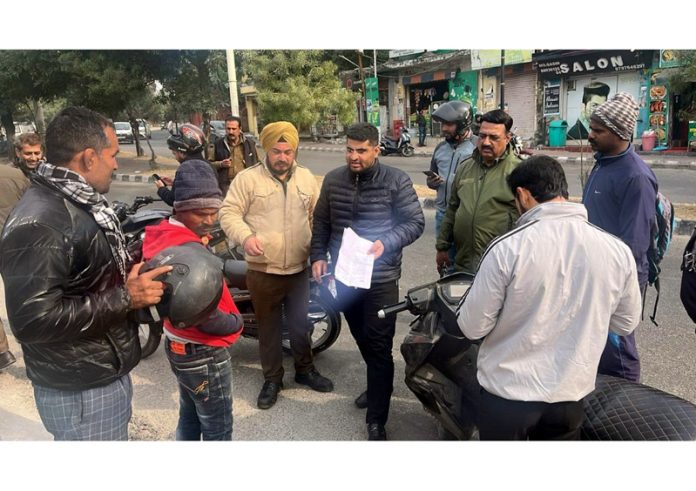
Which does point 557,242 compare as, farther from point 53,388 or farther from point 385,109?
point 385,109

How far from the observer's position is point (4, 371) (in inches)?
149

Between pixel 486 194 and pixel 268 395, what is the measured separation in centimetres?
182

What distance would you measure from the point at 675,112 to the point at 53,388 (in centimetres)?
1851

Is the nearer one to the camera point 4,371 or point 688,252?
point 688,252

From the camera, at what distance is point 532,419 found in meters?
1.89

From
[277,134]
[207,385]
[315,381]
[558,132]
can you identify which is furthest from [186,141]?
[558,132]

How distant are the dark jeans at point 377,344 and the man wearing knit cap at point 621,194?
3.61ft

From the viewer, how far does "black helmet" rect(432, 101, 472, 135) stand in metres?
4.05

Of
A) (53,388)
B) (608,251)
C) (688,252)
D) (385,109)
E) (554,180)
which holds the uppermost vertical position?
(385,109)

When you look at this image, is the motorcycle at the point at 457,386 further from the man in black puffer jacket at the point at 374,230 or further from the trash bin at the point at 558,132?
the trash bin at the point at 558,132

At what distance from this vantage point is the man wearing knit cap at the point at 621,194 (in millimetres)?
2604

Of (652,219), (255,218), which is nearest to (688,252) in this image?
(652,219)

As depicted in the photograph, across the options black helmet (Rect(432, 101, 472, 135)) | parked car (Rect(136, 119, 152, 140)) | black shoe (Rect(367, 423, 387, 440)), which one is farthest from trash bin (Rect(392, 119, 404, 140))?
black shoe (Rect(367, 423, 387, 440))

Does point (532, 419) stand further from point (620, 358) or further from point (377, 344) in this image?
point (377, 344)
